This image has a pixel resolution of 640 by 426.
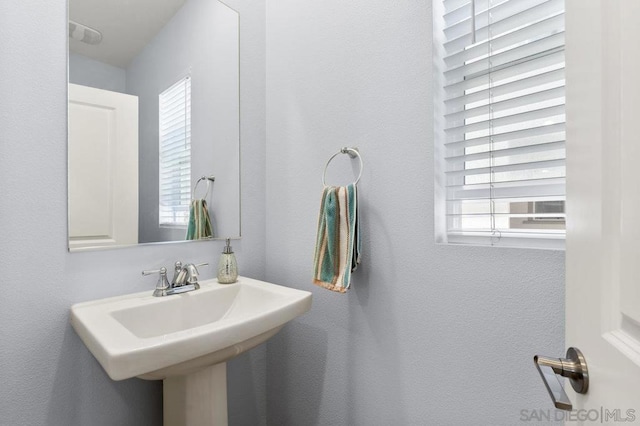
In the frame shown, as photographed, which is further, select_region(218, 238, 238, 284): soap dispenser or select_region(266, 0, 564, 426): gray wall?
select_region(218, 238, 238, 284): soap dispenser

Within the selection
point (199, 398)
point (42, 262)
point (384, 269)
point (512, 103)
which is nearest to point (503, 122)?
point (512, 103)

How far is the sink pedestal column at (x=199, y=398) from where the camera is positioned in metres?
1.02

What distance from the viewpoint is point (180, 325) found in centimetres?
113

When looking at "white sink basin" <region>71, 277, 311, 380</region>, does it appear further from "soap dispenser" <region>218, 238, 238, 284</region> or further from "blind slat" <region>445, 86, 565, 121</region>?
"blind slat" <region>445, 86, 565, 121</region>

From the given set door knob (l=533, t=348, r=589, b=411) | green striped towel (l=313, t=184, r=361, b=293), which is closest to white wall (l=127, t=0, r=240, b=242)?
green striped towel (l=313, t=184, r=361, b=293)

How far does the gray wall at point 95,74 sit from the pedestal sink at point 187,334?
73 cm

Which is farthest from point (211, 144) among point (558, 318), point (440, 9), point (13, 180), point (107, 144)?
point (558, 318)

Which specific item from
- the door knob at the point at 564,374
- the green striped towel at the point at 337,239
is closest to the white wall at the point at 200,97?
the green striped towel at the point at 337,239

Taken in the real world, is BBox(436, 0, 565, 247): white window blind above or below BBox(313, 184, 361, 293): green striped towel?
above

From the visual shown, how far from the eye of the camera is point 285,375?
1.48 m

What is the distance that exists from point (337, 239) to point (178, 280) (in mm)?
612

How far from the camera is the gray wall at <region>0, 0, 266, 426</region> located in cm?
92

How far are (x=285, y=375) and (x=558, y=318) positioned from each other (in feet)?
3.70

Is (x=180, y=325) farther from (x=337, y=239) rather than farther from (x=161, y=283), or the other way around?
(x=337, y=239)
